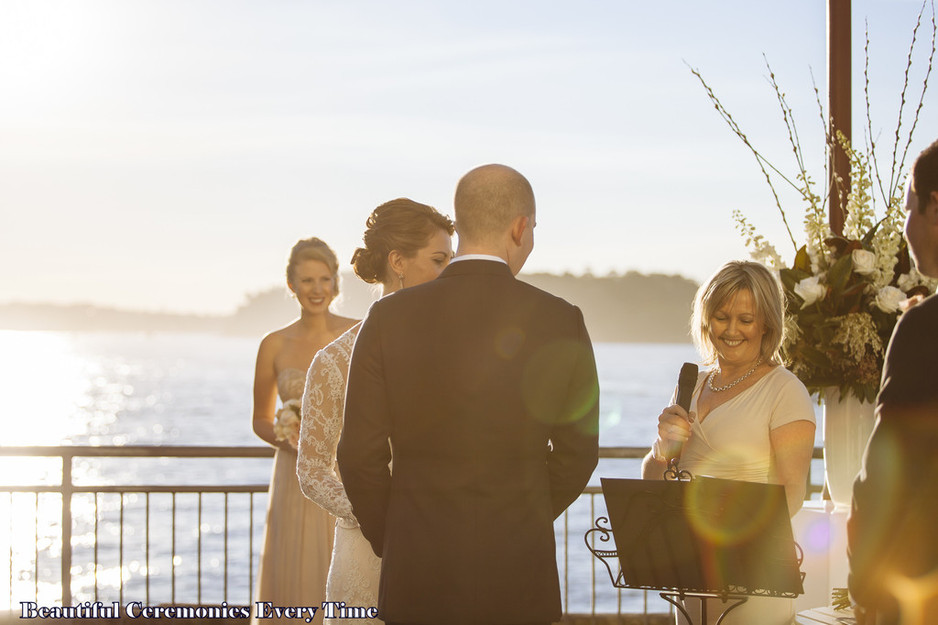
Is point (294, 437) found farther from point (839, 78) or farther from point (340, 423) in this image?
point (839, 78)

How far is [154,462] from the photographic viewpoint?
182 ft

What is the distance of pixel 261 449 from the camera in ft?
19.2

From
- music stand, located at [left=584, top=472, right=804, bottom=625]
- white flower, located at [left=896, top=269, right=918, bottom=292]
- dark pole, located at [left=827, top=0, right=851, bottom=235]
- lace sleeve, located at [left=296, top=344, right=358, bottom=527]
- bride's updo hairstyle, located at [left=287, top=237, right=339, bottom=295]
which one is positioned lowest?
music stand, located at [left=584, top=472, right=804, bottom=625]

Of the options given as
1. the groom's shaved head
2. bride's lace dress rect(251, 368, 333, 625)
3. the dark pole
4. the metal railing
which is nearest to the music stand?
the groom's shaved head

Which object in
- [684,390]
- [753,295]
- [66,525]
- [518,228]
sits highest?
[518,228]

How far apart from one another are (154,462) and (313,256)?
5368 centimetres

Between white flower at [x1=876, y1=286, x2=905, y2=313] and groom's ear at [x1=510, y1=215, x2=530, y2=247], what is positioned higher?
groom's ear at [x1=510, y1=215, x2=530, y2=247]

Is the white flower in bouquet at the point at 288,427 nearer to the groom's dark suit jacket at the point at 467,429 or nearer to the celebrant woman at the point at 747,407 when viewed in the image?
the celebrant woman at the point at 747,407

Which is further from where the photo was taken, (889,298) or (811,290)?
(811,290)

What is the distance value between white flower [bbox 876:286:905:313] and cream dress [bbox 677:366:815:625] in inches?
34.2

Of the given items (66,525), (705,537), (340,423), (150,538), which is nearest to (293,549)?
(340,423)

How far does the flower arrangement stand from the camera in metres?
4.36

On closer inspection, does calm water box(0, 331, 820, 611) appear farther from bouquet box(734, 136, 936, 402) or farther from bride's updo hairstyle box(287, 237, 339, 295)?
bouquet box(734, 136, 936, 402)

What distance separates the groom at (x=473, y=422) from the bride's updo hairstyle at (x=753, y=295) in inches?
45.1
